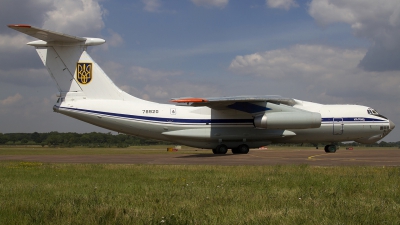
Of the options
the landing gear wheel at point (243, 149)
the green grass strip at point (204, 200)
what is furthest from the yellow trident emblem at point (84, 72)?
the green grass strip at point (204, 200)

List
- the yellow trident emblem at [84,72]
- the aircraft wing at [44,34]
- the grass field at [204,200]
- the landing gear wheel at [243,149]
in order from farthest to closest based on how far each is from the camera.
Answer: the landing gear wheel at [243,149] → the yellow trident emblem at [84,72] → the aircraft wing at [44,34] → the grass field at [204,200]

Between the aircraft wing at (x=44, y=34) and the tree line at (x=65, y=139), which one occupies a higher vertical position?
the aircraft wing at (x=44, y=34)

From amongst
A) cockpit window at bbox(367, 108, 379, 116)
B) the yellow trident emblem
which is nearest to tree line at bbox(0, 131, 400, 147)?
the yellow trident emblem

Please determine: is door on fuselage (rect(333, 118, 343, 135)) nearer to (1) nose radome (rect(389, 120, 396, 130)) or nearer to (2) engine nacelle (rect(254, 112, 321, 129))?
(2) engine nacelle (rect(254, 112, 321, 129))

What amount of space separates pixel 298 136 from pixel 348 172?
12.6 meters

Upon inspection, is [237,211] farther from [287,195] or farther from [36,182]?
[36,182]

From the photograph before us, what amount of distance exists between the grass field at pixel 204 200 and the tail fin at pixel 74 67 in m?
12.9

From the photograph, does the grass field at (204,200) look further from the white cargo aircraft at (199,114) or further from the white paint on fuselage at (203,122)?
the white paint on fuselage at (203,122)

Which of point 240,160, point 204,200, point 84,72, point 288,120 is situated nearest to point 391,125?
point 288,120

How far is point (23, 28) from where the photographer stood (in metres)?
18.3

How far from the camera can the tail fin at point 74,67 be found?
2197 cm

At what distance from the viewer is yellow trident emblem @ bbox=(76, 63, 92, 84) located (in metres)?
22.5

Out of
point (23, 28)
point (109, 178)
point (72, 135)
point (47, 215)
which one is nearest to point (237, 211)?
point (47, 215)

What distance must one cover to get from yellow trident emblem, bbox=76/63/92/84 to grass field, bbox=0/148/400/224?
42.7 ft
